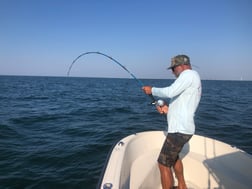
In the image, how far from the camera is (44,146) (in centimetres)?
645

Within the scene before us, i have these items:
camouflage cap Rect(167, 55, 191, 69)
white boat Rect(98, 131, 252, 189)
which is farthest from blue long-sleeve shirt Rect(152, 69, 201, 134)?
white boat Rect(98, 131, 252, 189)

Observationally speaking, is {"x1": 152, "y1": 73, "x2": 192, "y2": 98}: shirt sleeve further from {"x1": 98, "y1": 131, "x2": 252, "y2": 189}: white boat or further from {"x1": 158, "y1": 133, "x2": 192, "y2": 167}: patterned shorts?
{"x1": 98, "y1": 131, "x2": 252, "y2": 189}: white boat

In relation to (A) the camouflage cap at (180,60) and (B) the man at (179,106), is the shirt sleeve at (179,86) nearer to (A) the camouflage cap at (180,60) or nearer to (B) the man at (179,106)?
(B) the man at (179,106)

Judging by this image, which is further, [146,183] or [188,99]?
[146,183]

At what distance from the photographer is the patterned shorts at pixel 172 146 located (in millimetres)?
2775

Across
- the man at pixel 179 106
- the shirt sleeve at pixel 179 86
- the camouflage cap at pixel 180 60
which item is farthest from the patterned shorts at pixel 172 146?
the camouflage cap at pixel 180 60

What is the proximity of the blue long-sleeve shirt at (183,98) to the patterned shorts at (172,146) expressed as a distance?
0.08 m

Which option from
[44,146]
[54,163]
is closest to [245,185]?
[54,163]

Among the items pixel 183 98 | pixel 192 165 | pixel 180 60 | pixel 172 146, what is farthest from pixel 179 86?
pixel 192 165

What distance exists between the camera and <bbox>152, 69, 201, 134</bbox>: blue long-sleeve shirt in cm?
254

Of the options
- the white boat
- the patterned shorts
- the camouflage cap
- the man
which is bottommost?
the white boat

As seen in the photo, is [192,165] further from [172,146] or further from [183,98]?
[183,98]

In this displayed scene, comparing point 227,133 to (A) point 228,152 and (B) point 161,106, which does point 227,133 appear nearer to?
(A) point 228,152

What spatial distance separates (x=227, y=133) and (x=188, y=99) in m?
7.03
